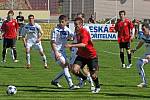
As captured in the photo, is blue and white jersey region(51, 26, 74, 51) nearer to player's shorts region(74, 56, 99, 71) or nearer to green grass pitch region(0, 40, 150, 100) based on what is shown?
green grass pitch region(0, 40, 150, 100)

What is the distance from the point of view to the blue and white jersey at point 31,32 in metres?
21.0

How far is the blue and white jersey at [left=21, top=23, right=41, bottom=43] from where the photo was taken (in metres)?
21.0

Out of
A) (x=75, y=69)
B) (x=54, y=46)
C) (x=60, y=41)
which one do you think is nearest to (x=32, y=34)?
(x=60, y=41)

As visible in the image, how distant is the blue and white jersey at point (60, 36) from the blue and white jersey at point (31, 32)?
5.20 meters

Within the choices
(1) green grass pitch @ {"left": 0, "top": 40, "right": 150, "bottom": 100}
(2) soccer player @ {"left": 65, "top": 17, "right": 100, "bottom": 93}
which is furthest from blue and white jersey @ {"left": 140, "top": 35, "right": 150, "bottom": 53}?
(2) soccer player @ {"left": 65, "top": 17, "right": 100, "bottom": 93}

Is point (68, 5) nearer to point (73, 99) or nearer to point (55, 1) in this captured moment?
point (55, 1)

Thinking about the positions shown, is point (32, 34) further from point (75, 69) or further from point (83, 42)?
point (83, 42)

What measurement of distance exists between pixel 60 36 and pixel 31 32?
216 inches

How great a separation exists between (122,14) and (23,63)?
194 inches

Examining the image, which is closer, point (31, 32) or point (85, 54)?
point (85, 54)

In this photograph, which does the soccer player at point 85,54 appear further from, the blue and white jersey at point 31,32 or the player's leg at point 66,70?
the blue and white jersey at point 31,32

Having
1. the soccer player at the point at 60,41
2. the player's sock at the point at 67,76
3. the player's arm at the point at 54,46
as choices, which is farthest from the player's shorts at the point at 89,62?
the player's arm at the point at 54,46

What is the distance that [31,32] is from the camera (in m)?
21.1

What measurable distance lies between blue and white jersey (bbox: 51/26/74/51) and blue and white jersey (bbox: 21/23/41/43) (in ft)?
17.1
